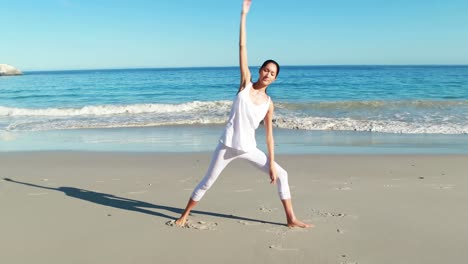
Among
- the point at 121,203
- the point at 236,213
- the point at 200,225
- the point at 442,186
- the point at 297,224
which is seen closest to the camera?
the point at 297,224

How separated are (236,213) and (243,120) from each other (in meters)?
1.44

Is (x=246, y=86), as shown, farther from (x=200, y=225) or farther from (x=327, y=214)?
(x=327, y=214)

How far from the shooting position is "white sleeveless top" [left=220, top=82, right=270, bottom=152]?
3689mm

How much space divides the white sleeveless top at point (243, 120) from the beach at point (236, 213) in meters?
0.96

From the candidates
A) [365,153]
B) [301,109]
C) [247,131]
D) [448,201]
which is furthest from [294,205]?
[301,109]

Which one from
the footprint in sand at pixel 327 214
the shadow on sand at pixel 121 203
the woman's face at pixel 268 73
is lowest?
the shadow on sand at pixel 121 203

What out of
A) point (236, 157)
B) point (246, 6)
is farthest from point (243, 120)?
point (246, 6)

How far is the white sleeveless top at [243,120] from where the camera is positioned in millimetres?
3689

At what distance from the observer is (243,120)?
3734 millimetres

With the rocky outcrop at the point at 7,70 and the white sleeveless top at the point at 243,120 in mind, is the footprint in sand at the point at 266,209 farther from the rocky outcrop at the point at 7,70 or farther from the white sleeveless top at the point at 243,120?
the rocky outcrop at the point at 7,70

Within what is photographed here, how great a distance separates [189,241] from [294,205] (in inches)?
63.9

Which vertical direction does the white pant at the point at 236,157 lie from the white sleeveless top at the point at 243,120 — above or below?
below

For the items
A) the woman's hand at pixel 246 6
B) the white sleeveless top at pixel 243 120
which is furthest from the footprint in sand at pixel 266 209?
the woman's hand at pixel 246 6

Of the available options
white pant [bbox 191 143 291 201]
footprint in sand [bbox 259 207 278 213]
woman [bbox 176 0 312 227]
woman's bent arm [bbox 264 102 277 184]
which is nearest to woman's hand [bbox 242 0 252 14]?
woman [bbox 176 0 312 227]
